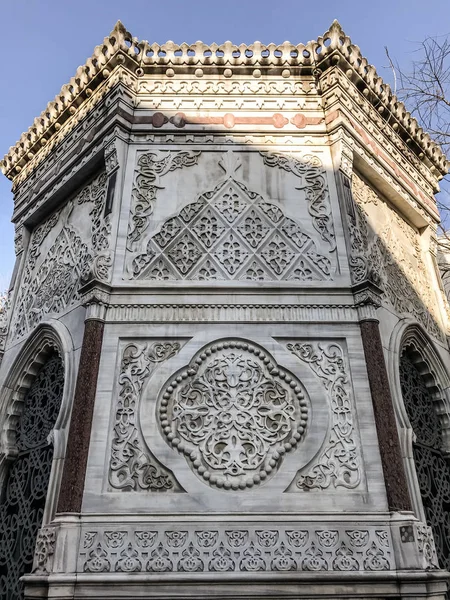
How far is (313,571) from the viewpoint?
14.1 ft

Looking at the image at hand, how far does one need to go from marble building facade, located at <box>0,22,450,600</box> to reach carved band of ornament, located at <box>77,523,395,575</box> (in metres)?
0.02

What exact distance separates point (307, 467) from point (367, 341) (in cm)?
159

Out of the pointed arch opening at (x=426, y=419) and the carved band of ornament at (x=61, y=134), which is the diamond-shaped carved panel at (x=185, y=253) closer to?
the carved band of ornament at (x=61, y=134)

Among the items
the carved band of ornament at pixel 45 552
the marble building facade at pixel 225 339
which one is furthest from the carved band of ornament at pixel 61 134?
the carved band of ornament at pixel 45 552

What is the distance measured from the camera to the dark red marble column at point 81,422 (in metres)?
4.62

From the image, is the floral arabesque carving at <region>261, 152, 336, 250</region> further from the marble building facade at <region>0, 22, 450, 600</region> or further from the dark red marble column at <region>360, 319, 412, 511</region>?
the dark red marble column at <region>360, 319, 412, 511</region>

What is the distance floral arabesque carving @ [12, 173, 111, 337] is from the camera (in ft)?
21.4

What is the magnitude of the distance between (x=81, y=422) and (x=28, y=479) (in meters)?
2.11

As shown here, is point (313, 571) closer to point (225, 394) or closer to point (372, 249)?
point (225, 394)

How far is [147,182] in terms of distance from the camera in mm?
A: 6434

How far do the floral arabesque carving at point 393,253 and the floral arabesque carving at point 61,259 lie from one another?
357cm

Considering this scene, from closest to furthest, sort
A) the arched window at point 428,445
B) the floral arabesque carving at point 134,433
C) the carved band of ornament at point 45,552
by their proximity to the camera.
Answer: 1. the carved band of ornament at point 45,552
2. the floral arabesque carving at point 134,433
3. the arched window at point 428,445

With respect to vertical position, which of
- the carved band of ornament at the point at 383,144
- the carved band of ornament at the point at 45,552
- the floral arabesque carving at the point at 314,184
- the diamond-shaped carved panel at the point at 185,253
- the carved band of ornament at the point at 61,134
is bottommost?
the carved band of ornament at the point at 45,552

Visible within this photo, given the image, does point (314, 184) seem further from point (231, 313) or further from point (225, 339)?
point (225, 339)
